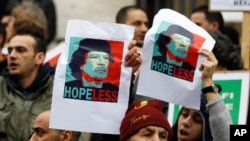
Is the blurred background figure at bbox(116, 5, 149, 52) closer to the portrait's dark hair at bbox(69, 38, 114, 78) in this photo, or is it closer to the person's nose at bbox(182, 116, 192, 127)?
the person's nose at bbox(182, 116, 192, 127)

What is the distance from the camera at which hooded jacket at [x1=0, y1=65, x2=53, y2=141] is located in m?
11.0

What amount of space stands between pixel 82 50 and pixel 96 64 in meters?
0.14

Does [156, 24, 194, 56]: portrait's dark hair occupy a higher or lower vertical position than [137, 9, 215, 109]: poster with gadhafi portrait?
higher

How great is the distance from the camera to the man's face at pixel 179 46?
31.1ft

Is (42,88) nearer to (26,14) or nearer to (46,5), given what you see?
(26,14)

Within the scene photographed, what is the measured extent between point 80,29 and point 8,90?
1.98 m

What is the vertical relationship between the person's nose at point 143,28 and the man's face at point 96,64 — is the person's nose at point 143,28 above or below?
above

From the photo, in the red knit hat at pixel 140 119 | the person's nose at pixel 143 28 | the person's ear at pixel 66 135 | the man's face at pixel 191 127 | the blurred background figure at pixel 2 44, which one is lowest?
the person's ear at pixel 66 135

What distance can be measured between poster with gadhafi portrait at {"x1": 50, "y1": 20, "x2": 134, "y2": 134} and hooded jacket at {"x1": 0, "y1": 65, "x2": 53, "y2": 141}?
1596 mm

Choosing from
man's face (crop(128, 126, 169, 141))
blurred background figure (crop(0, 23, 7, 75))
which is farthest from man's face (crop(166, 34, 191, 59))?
blurred background figure (crop(0, 23, 7, 75))

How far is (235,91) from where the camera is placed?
10.7 metres

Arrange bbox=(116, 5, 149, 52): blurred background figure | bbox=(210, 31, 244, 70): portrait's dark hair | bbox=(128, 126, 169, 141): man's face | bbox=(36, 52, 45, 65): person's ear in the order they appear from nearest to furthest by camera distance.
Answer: bbox=(128, 126, 169, 141): man's face < bbox=(210, 31, 244, 70): portrait's dark hair < bbox=(36, 52, 45, 65): person's ear < bbox=(116, 5, 149, 52): blurred background figure

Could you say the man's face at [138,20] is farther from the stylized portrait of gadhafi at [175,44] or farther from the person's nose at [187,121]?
the stylized portrait of gadhafi at [175,44]

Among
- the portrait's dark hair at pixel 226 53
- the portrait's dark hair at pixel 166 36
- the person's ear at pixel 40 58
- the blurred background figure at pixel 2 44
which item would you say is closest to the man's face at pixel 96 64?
the portrait's dark hair at pixel 166 36
